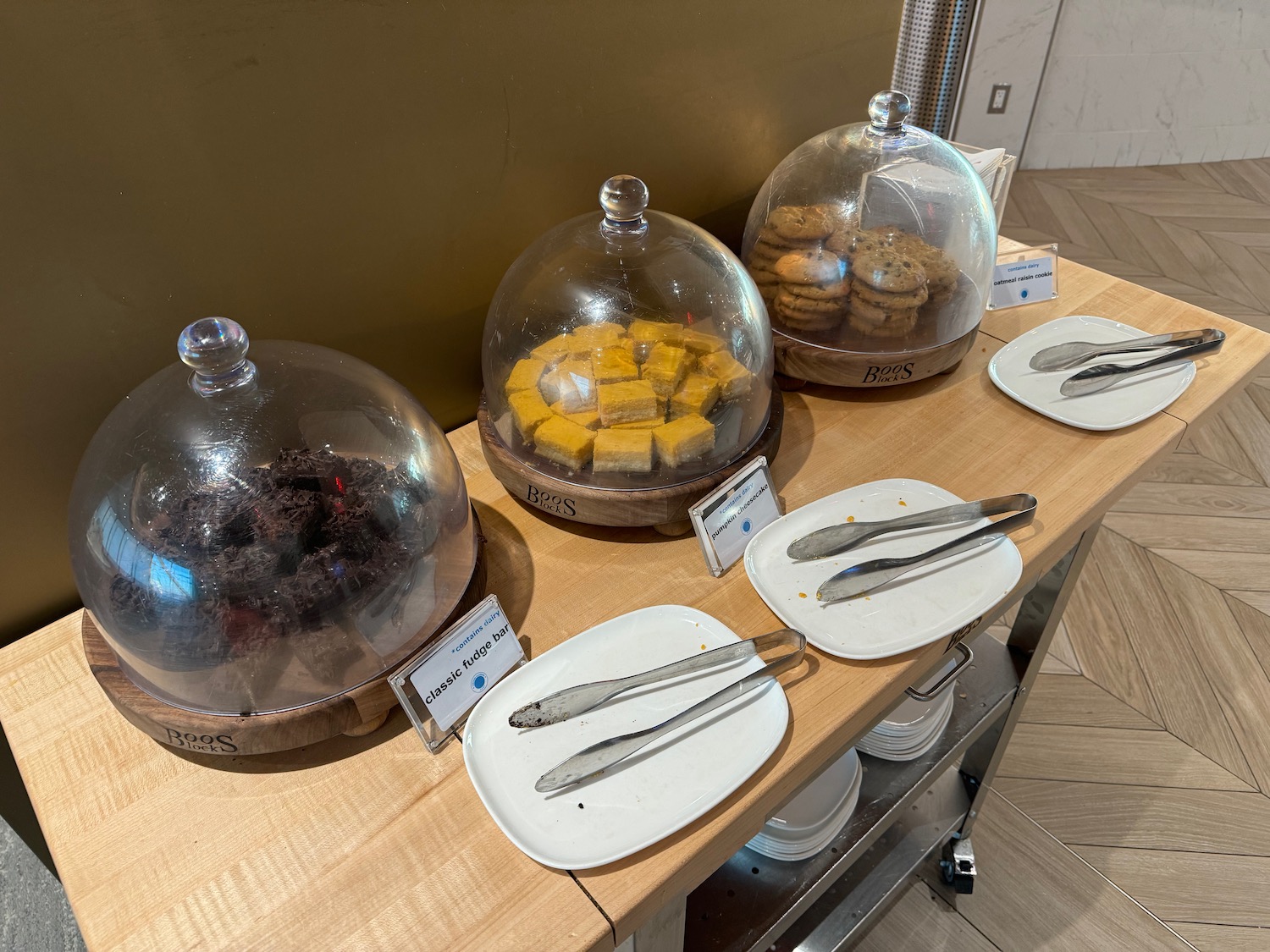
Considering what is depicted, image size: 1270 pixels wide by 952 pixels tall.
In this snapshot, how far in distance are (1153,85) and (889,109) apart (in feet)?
9.90

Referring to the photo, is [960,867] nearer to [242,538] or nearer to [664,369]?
[664,369]

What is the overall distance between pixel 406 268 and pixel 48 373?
338 mm

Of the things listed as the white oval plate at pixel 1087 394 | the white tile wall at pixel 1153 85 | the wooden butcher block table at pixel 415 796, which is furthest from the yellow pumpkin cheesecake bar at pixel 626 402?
the white tile wall at pixel 1153 85

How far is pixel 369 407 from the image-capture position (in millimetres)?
729

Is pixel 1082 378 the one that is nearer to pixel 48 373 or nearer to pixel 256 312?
pixel 256 312

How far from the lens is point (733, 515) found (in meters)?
0.84

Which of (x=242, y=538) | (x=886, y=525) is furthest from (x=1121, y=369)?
(x=242, y=538)

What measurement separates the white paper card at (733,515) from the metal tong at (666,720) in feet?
0.33

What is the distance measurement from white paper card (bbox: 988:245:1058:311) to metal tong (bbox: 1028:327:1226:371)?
0.44ft

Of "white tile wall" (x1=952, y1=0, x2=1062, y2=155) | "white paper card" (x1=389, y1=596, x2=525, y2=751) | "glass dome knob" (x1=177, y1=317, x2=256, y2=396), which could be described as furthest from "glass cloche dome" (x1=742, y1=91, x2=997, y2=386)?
"white tile wall" (x1=952, y1=0, x2=1062, y2=155)

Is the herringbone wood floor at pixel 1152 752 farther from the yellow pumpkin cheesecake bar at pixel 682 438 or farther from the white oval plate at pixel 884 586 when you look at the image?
the yellow pumpkin cheesecake bar at pixel 682 438

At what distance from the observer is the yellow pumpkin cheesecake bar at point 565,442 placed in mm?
816

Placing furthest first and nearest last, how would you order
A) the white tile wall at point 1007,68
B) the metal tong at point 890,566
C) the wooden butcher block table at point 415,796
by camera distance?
the white tile wall at point 1007,68 < the metal tong at point 890,566 < the wooden butcher block table at point 415,796

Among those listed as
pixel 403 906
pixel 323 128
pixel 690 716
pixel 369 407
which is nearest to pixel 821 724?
pixel 690 716
